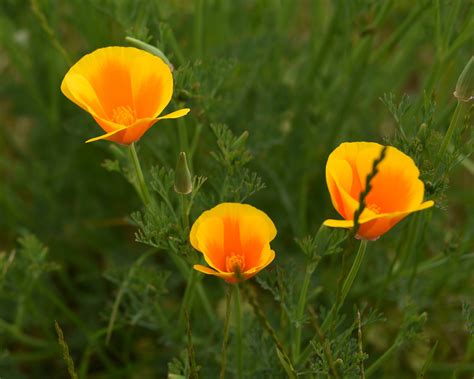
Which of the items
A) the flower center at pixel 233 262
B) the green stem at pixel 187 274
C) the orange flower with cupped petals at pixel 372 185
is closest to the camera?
the orange flower with cupped petals at pixel 372 185

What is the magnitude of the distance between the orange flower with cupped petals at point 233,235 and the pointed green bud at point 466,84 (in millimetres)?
399

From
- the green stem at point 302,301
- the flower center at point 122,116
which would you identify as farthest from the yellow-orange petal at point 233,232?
the flower center at point 122,116

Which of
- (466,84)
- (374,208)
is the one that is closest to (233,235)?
(374,208)

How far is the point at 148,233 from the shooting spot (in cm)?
116

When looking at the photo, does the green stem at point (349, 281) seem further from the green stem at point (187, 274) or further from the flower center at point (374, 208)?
the green stem at point (187, 274)

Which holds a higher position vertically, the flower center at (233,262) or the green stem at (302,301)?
the flower center at (233,262)

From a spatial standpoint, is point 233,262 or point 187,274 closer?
point 233,262

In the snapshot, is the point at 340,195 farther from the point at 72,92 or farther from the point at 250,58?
the point at 250,58

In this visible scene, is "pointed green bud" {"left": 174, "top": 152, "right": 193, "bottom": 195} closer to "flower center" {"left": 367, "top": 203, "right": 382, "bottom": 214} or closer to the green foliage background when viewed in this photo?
the green foliage background

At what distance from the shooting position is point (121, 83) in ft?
4.10

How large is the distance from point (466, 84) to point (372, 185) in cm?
30

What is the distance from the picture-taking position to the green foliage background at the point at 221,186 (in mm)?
1525

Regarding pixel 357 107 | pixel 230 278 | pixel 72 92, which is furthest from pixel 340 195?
Answer: pixel 357 107

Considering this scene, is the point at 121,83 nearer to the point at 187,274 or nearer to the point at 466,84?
the point at 187,274
